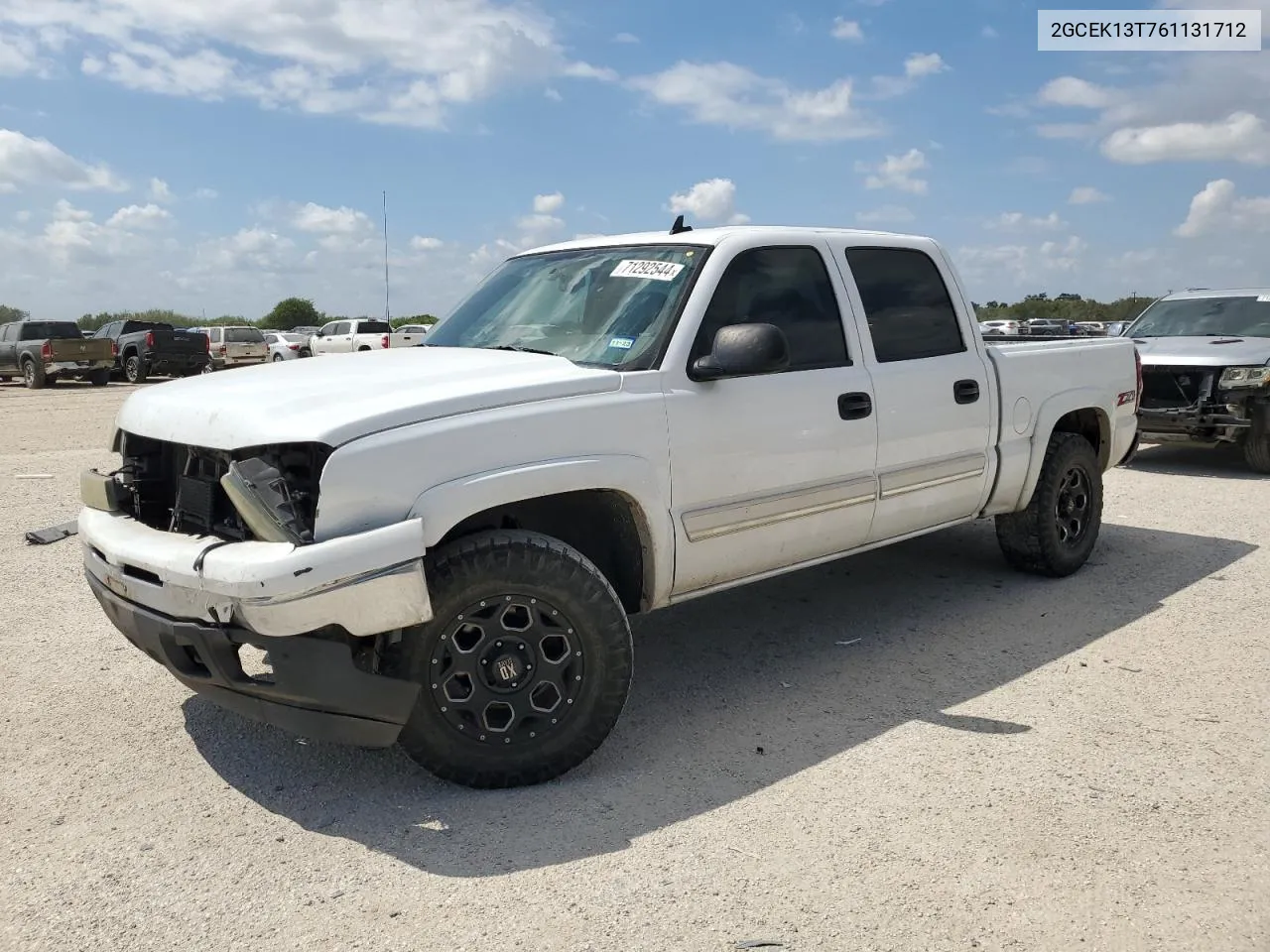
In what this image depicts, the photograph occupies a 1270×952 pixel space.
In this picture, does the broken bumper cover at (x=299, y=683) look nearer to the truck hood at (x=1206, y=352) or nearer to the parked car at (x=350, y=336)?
the truck hood at (x=1206, y=352)

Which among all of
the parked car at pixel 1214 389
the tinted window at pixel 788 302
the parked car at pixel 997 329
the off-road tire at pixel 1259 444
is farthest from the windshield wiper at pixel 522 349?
the off-road tire at pixel 1259 444

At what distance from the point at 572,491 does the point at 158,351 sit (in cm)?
2576

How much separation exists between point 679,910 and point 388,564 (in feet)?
4.19

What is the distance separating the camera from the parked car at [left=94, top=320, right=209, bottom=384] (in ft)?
86.1

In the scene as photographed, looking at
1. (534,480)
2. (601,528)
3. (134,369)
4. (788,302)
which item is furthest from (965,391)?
(134,369)

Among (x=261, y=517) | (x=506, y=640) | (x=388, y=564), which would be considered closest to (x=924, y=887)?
(x=506, y=640)

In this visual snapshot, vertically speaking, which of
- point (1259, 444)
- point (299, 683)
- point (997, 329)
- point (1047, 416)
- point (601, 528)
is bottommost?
point (299, 683)

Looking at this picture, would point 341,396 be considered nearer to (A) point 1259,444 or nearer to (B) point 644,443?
(B) point 644,443

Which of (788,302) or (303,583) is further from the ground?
(788,302)

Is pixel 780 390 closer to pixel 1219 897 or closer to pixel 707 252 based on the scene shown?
pixel 707 252

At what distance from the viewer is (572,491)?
143 inches

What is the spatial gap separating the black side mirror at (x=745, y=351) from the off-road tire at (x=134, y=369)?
26.1m

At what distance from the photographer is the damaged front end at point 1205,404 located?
9.81 meters

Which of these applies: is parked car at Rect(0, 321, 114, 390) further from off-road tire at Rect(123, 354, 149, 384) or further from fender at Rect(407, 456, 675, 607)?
fender at Rect(407, 456, 675, 607)
